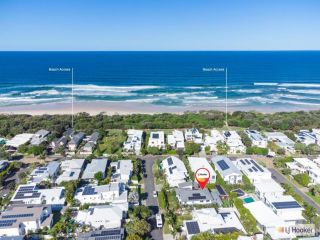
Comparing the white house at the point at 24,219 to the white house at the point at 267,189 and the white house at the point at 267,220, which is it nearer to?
the white house at the point at 267,220

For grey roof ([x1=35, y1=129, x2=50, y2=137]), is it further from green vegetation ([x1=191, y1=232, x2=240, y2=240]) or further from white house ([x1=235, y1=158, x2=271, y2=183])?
green vegetation ([x1=191, y1=232, x2=240, y2=240])

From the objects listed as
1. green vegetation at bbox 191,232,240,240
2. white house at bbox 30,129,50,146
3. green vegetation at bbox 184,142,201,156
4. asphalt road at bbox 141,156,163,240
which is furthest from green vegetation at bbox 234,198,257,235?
white house at bbox 30,129,50,146

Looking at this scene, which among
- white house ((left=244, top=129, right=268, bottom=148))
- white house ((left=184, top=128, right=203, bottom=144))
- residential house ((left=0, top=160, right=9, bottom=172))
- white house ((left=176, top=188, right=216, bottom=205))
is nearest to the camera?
white house ((left=176, top=188, right=216, bottom=205))

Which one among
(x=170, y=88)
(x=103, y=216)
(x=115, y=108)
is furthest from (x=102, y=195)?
(x=170, y=88)

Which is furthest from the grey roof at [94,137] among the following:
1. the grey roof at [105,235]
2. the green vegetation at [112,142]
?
the grey roof at [105,235]

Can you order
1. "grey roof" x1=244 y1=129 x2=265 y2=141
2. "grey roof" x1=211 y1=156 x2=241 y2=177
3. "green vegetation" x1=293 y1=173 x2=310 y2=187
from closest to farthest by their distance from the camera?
"green vegetation" x1=293 y1=173 x2=310 y2=187 < "grey roof" x1=211 y1=156 x2=241 y2=177 < "grey roof" x1=244 y1=129 x2=265 y2=141

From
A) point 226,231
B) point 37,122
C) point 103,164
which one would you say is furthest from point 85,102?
point 226,231

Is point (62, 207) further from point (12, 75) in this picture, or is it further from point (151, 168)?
point (12, 75)
